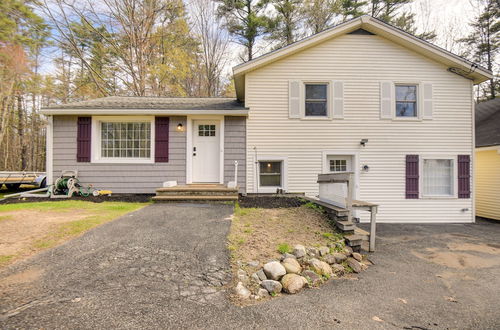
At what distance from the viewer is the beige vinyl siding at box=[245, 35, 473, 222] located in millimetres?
6949

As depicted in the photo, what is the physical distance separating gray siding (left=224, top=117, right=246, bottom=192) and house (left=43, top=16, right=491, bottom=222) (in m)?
0.03

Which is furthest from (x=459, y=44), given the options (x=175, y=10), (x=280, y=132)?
(x=175, y=10)

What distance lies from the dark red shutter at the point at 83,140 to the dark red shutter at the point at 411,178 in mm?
10166

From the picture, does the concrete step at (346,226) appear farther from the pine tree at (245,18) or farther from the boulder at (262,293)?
the pine tree at (245,18)

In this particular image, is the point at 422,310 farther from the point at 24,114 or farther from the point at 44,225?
the point at 24,114

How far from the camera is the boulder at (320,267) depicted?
120 inches

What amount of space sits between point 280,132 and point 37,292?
244 inches

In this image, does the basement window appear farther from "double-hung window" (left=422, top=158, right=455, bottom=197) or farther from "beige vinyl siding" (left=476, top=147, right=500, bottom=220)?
"beige vinyl siding" (left=476, top=147, right=500, bottom=220)

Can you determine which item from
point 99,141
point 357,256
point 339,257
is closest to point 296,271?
point 339,257

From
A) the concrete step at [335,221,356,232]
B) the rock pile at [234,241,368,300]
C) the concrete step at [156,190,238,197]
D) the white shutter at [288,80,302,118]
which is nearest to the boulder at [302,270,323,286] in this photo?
the rock pile at [234,241,368,300]

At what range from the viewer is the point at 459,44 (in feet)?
45.0

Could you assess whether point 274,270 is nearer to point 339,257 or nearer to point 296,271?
point 296,271

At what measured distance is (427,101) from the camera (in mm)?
7051

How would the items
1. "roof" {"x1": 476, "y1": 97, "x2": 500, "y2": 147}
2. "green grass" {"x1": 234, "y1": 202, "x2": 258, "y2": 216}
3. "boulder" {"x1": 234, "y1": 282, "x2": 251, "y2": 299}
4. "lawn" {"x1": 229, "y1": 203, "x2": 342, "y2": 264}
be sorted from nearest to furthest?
"boulder" {"x1": 234, "y1": 282, "x2": 251, "y2": 299}
"lawn" {"x1": 229, "y1": 203, "x2": 342, "y2": 264}
"green grass" {"x1": 234, "y1": 202, "x2": 258, "y2": 216}
"roof" {"x1": 476, "y1": 97, "x2": 500, "y2": 147}
